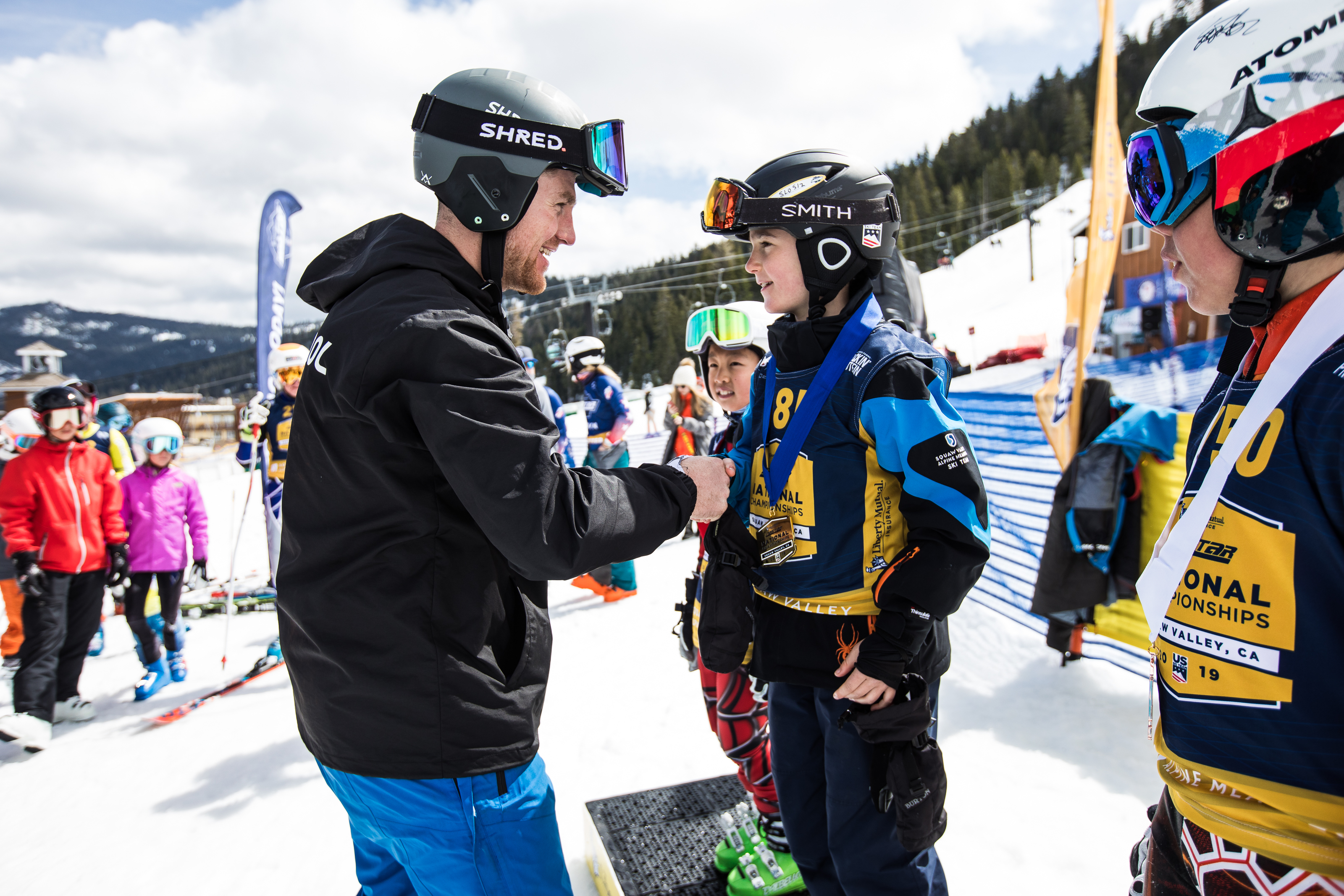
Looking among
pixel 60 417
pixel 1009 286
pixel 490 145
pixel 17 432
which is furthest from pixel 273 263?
pixel 1009 286

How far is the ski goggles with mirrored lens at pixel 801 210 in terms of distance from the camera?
2.02 metres

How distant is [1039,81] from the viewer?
275 feet

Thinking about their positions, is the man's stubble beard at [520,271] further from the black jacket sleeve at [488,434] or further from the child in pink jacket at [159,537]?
the child in pink jacket at [159,537]

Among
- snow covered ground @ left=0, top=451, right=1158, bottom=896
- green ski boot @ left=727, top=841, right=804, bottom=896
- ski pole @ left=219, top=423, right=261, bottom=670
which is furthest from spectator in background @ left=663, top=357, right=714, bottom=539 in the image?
green ski boot @ left=727, top=841, right=804, bottom=896

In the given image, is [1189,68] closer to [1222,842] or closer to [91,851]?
[1222,842]

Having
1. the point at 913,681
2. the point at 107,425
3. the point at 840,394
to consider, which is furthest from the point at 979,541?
the point at 107,425

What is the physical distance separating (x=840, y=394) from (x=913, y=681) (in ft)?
2.62

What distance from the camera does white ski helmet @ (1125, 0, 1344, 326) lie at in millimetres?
1014

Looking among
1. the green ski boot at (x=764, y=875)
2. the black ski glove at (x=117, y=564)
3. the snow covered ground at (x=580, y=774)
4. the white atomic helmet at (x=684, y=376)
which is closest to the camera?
the green ski boot at (x=764, y=875)

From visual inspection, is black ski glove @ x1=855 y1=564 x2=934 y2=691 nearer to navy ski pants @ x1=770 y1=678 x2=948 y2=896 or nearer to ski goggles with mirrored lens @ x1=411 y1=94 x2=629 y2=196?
navy ski pants @ x1=770 y1=678 x2=948 y2=896

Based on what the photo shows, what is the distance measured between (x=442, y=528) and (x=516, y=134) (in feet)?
3.42

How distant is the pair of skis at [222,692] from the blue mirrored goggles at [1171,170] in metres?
5.23

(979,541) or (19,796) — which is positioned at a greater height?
(979,541)

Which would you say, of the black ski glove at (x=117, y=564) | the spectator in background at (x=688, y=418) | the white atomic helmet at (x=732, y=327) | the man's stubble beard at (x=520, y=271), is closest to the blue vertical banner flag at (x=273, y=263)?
the black ski glove at (x=117, y=564)
